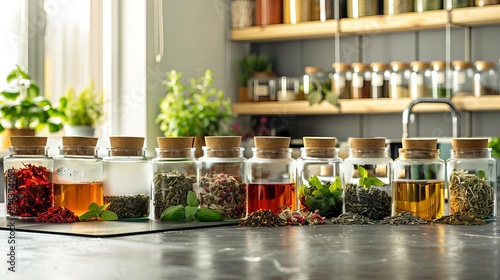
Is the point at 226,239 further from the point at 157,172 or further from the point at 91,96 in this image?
the point at 91,96

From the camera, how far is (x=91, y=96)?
373 centimetres

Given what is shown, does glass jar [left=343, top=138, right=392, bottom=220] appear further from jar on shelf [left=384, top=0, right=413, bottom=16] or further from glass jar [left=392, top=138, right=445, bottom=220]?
jar on shelf [left=384, top=0, right=413, bottom=16]

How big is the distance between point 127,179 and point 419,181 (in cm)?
53

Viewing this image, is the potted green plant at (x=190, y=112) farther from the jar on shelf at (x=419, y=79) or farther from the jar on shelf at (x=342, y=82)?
the jar on shelf at (x=419, y=79)

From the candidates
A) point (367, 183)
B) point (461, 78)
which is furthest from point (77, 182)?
point (461, 78)

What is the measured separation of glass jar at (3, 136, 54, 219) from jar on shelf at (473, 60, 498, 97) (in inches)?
101

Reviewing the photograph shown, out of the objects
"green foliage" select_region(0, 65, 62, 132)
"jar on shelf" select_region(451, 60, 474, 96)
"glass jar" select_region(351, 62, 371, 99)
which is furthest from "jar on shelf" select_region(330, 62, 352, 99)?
"green foliage" select_region(0, 65, 62, 132)

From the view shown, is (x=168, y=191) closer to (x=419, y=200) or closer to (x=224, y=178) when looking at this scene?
(x=224, y=178)

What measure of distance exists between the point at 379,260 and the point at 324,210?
59 cm

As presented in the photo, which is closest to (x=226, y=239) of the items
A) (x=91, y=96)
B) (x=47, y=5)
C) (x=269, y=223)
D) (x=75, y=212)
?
(x=269, y=223)

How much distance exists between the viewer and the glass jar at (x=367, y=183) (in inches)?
58.9

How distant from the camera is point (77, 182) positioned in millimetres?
1520

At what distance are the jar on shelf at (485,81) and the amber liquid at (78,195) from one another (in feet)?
8.31

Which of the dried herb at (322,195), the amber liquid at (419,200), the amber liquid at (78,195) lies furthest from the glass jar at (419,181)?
the amber liquid at (78,195)
